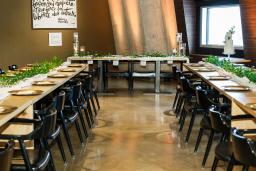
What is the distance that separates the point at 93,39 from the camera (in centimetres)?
1293

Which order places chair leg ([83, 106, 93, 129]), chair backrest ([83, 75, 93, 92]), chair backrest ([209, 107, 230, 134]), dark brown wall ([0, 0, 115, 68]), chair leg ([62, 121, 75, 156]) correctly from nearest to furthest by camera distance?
→ 1. chair backrest ([209, 107, 230, 134])
2. chair leg ([62, 121, 75, 156])
3. chair leg ([83, 106, 93, 129])
4. chair backrest ([83, 75, 93, 92])
5. dark brown wall ([0, 0, 115, 68])

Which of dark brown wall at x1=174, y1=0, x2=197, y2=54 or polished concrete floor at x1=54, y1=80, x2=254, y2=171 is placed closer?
polished concrete floor at x1=54, y1=80, x2=254, y2=171

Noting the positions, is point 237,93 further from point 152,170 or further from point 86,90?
point 86,90

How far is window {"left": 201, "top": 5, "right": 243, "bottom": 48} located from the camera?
11750mm

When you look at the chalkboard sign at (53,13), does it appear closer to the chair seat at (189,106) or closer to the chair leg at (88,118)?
the chair leg at (88,118)

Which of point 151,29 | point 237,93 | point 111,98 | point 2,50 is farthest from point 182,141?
point 2,50

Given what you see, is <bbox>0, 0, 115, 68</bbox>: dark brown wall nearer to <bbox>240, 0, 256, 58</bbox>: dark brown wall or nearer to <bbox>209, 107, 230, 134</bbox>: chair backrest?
<bbox>240, 0, 256, 58</bbox>: dark brown wall

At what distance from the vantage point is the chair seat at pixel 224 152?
3715 millimetres

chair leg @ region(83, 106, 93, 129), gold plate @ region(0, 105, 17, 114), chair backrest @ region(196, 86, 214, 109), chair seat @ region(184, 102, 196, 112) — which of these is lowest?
chair leg @ region(83, 106, 93, 129)

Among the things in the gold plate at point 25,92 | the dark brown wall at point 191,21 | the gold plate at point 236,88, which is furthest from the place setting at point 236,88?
the dark brown wall at point 191,21

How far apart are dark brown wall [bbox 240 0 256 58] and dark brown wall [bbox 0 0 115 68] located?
4.51m

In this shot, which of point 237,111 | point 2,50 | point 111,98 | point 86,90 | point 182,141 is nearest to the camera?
point 237,111

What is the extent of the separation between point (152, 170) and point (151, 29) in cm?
797

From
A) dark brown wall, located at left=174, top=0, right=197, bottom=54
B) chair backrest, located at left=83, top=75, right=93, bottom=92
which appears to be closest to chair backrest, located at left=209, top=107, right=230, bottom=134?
chair backrest, located at left=83, top=75, right=93, bottom=92
